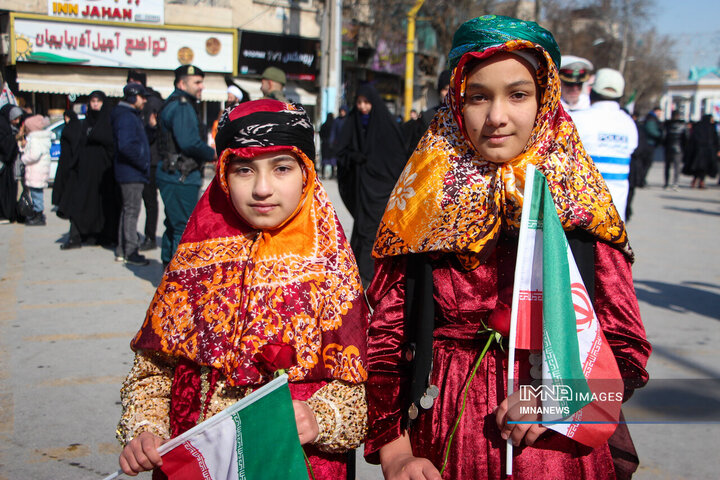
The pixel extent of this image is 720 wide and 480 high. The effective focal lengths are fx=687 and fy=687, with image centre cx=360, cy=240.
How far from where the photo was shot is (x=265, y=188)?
1.84m

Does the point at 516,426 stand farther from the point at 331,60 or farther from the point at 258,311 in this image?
the point at 331,60

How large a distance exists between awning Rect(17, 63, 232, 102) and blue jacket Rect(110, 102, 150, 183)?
1411 cm

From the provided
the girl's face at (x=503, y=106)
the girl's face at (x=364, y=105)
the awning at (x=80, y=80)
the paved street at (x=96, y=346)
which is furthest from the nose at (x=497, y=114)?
the awning at (x=80, y=80)

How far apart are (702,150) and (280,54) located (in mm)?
14215

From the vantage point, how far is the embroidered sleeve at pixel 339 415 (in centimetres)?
180

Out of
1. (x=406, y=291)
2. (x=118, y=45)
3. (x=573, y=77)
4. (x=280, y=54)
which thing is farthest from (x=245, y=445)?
(x=280, y=54)

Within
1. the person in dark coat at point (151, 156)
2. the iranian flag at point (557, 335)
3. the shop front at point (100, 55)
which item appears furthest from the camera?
A: the shop front at point (100, 55)

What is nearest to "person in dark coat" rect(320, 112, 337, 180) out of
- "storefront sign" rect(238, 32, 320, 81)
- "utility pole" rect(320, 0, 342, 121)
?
"utility pole" rect(320, 0, 342, 121)

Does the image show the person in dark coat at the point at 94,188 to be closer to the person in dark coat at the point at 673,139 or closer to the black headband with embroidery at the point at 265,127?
the black headband with embroidery at the point at 265,127

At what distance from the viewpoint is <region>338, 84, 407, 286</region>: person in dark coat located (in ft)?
23.3

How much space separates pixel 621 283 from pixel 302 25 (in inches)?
989

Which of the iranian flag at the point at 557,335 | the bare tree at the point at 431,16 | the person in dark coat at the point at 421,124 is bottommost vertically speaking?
the iranian flag at the point at 557,335

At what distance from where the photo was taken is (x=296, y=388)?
1.85 metres

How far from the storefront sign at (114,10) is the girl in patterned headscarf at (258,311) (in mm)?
22479
